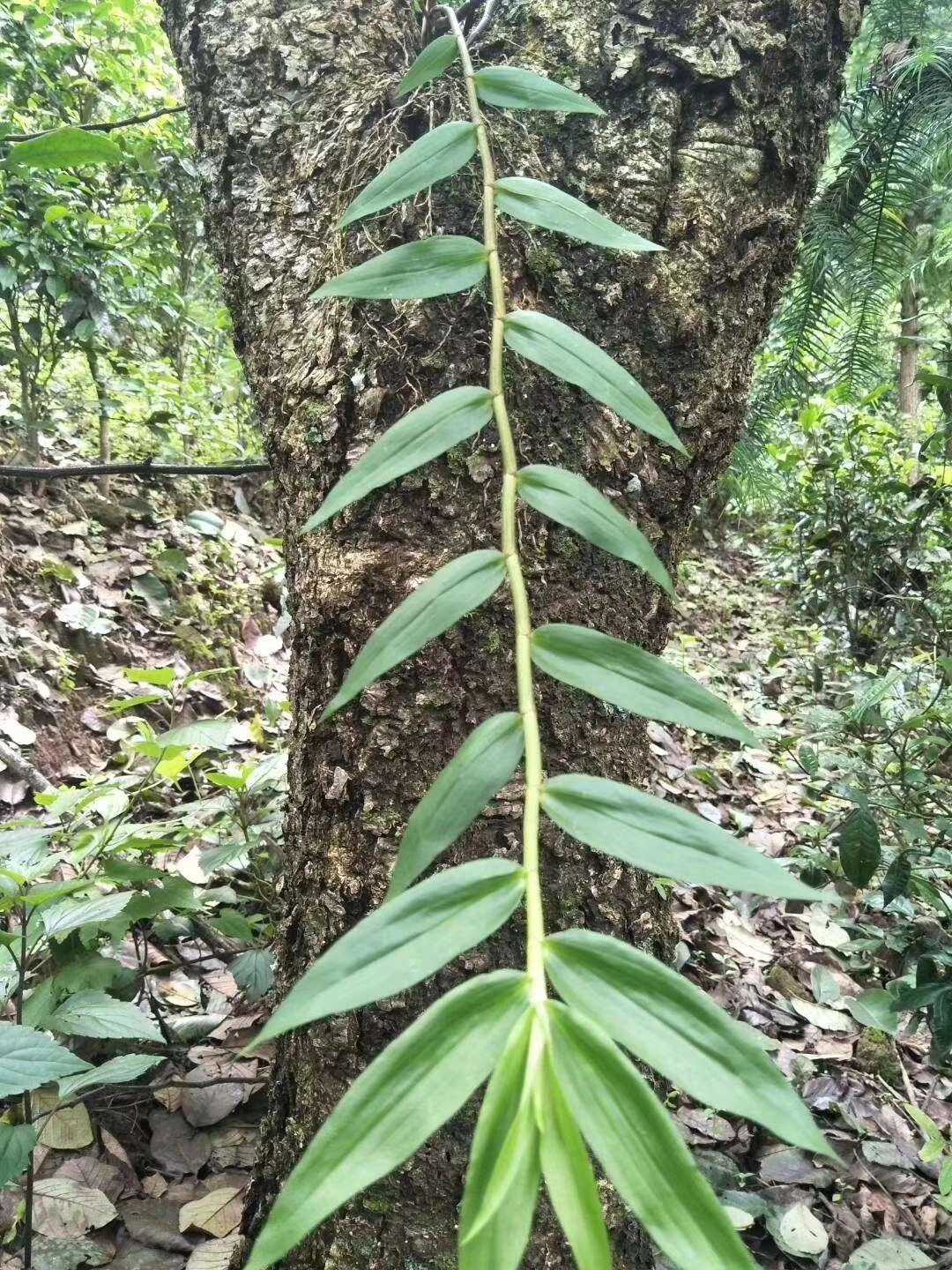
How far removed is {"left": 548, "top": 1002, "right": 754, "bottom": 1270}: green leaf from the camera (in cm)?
23

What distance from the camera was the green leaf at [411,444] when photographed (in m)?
0.39

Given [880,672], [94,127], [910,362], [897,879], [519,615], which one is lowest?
[880,672]

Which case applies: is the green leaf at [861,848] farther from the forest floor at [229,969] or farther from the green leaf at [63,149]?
the green leaf at [63,149]

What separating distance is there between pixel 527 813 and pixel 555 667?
69 millimetres

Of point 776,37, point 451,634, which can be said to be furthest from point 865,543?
point 451,634

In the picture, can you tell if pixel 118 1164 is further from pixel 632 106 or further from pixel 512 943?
pixel 632 106

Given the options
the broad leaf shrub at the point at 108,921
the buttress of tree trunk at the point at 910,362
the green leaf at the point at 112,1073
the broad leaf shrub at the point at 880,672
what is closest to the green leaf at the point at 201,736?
the broad leaf shrub at the point at 108,921

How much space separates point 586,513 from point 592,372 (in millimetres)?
83

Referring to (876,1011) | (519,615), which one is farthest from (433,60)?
(876,1011)

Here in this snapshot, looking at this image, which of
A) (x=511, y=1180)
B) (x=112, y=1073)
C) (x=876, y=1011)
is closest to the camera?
(x=511, y=1180)

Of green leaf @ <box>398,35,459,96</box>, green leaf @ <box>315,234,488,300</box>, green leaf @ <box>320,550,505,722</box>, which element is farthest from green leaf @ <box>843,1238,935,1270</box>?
green leaf @ <box>398,35,459,96</box>

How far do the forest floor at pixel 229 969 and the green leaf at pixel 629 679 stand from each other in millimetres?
234

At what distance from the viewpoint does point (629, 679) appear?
1.11 feet

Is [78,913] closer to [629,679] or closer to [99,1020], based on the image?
[99,1020]
